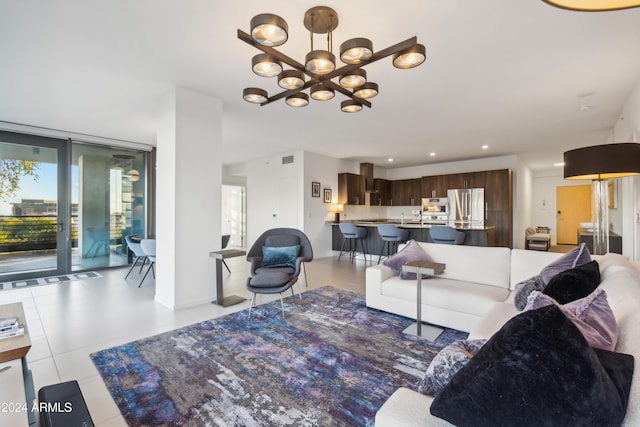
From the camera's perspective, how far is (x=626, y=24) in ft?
7.70

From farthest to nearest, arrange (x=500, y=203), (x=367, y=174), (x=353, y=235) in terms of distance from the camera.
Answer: (x=367, y=174)
(x=500, y=203)
(x=353, y=235)

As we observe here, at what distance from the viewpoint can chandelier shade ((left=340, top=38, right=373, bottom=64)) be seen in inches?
77.3

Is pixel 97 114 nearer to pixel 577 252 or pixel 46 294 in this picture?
pixel 46 294

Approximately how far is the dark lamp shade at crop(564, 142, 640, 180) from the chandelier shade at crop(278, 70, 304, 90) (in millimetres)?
2720

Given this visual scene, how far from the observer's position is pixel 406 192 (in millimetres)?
9305

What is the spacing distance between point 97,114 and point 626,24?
245 inches

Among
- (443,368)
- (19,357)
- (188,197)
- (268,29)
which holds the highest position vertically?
(268,29)

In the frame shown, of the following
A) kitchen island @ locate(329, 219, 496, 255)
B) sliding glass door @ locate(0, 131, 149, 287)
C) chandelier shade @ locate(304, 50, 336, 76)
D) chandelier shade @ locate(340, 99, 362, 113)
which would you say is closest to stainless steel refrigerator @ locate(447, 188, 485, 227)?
kitchen island @ locate(329, 219, 496, 255)

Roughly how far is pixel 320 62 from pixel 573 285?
2.24 m

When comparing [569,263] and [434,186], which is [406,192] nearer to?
[434,186]

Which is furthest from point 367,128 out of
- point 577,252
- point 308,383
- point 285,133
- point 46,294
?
point 46,294

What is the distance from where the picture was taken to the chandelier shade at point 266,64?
2.17m

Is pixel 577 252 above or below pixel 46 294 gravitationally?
above

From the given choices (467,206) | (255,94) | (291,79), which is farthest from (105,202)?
(467,206)
